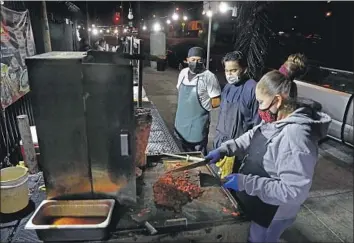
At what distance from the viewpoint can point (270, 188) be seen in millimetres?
1835

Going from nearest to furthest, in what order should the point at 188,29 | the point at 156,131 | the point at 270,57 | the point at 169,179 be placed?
the point at 169,179 < the point at 156,131 < the point at 270,57 < the point at 188,29

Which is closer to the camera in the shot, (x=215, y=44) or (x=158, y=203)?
(x=158, y=203)

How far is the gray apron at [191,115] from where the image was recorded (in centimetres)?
393

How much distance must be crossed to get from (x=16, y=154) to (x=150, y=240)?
366cm

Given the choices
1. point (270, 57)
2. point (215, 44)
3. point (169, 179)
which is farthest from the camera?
point (215, 44)

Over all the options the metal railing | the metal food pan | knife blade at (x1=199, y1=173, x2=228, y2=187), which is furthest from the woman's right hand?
the metal railing

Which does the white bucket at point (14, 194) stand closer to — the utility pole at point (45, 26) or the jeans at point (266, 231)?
the jeans at point (266, 231)

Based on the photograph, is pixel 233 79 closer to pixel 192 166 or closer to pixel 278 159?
pixel 192 166

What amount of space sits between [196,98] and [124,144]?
2.10 meters

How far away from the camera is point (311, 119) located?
1791 millimetres

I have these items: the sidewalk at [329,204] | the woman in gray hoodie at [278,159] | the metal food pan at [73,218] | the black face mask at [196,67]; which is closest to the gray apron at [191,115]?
the black face mask at [196,67]

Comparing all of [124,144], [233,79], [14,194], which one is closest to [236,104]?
[233,79]

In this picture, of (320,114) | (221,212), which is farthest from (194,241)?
(320,114)

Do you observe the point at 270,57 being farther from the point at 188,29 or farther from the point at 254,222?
the point at 188,29
